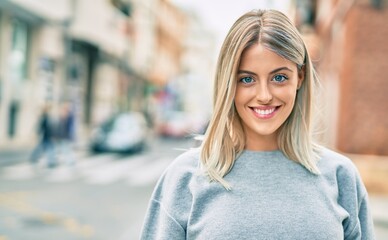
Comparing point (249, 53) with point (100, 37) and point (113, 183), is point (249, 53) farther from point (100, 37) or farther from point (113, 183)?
point (100, 37)

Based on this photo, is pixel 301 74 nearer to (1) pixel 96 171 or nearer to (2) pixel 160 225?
(2) pixel 160 225

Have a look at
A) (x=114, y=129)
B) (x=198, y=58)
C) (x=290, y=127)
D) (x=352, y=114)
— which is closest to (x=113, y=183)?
(x=352, y=114)

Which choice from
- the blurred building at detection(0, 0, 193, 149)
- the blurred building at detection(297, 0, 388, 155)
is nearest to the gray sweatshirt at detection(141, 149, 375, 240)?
the blurred building at detection(297, 0, 388, 155)

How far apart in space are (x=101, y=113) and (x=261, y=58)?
30.0 m

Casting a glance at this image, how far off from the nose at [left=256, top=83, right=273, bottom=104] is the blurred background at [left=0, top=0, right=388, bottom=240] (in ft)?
0.69

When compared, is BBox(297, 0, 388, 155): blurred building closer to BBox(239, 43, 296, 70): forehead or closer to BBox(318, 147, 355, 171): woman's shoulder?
BBox(318, 147, 355, 171): woman's shoulder

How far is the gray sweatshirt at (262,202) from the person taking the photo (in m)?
1.82

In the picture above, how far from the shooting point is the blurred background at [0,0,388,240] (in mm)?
8622

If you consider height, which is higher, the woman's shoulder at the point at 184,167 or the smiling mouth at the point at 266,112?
the smiling mouth at the point at 266,112

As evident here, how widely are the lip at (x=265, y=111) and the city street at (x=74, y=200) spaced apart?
4474 mm

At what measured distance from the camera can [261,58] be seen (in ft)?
6.13

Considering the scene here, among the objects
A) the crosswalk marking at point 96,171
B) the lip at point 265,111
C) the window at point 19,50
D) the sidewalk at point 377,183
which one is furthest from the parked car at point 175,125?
the lip at point 265,111

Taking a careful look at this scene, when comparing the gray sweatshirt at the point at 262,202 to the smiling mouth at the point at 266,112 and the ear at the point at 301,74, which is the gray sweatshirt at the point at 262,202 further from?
the ear at the point at 301,74

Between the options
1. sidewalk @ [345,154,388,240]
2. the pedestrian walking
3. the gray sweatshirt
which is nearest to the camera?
the gray sweatshirt
